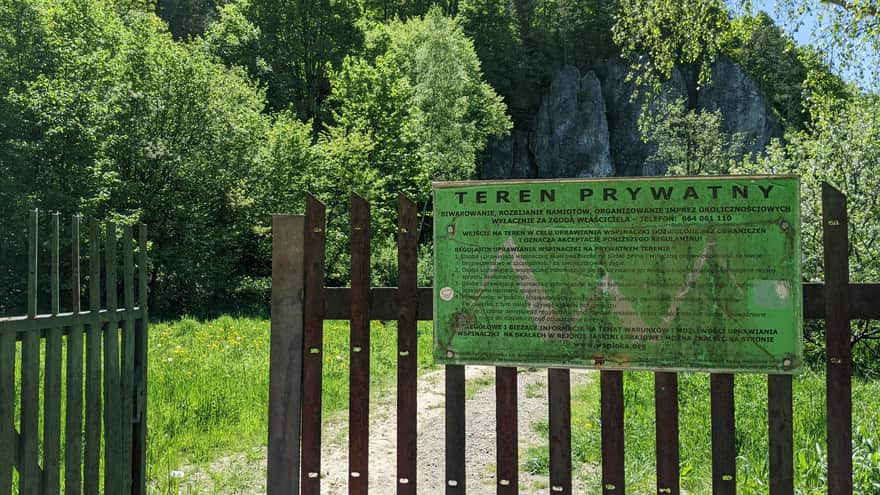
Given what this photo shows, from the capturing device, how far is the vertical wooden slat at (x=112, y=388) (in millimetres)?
3299

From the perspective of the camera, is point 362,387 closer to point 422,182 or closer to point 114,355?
point 114,355

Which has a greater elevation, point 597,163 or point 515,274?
point 597,163

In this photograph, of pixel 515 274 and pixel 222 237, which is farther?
pixel 222 237

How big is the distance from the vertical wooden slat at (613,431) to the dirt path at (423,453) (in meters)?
2.04

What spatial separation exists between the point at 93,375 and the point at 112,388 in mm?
180

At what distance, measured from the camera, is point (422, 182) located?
2978 centimetres

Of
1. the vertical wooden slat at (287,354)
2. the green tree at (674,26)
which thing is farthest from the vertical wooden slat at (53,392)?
the green tree at (674,26)

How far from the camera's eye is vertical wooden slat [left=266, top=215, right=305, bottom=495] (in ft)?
10.5

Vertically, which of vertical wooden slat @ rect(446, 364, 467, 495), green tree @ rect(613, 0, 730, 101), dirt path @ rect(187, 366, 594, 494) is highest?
green tree @ rect(613, 0, 730, 101)

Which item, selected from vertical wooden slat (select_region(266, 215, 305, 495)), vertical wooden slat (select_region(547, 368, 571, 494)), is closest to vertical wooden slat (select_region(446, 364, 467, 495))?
vertical wooden slat (select_region(547, 368, 571, 494))

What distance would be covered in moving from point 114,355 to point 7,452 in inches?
26.7

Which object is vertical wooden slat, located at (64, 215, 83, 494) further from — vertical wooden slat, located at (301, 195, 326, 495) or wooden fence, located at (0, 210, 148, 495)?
vertical wooden slat, located at (301, 195, 326, 495)

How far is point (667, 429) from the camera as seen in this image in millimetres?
2916

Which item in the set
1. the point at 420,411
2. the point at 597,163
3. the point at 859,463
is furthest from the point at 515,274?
the point at 597,163
